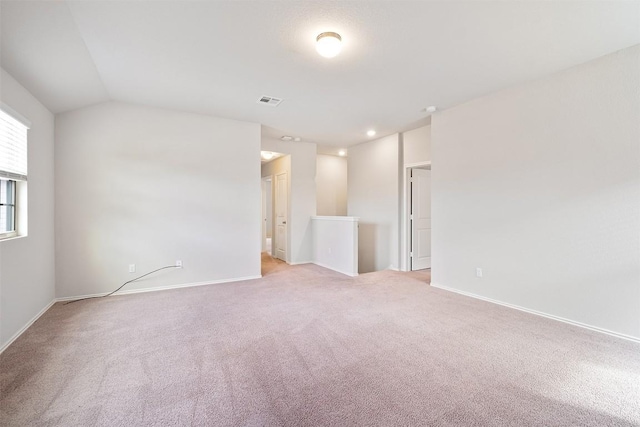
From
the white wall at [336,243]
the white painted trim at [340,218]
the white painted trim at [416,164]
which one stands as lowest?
the white wall at [336,243]

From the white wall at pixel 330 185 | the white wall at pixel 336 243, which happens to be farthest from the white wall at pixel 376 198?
the white wall at pixel 330 185

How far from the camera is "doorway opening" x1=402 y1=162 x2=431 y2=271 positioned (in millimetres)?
5336

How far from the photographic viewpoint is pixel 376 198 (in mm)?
5844

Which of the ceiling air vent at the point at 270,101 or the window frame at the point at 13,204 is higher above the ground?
the ceiling air vent at the point at 270,101

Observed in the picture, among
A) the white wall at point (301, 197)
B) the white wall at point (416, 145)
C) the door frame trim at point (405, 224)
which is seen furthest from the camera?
the white wall at point (301, 197)

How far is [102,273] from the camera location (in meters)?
3.76

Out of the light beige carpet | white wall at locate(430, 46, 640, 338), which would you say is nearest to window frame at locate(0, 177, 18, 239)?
the light beige carpet

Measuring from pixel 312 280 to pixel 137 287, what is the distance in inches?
103

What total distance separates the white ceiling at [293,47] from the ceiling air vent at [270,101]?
0.10 metres

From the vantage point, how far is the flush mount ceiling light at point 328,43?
7.59ft

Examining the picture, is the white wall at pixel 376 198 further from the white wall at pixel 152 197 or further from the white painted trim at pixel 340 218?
the white wall at pixel 152 197

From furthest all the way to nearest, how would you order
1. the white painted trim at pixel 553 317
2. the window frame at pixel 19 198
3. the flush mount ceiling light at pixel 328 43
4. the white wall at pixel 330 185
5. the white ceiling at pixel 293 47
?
the white wall at pixel 330 185
the window frame at pixel 19 198
the white painted trim at pixel 553 317
the flush mount ceiling light at pixel 328 43
the white ceiling at pixel 293 47

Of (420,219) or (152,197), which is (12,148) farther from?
(420,219)

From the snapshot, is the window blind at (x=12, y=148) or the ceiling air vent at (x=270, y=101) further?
the ceiling air vent at (x=270, y=101)
